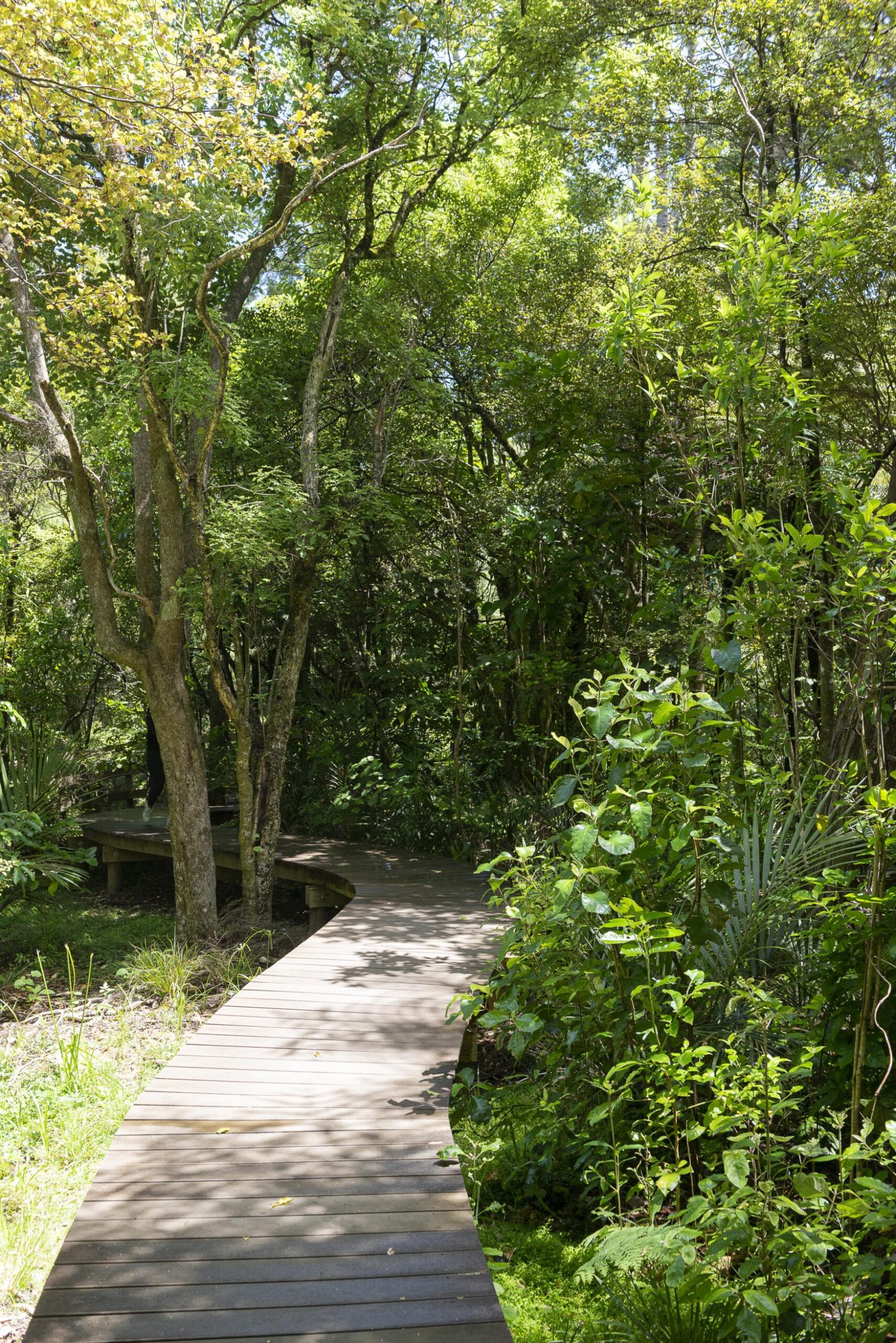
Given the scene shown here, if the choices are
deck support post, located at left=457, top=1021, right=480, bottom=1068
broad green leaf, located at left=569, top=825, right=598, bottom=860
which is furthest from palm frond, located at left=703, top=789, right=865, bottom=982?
deck support post, located at left=457, top=1021, right=480, bottom=1068

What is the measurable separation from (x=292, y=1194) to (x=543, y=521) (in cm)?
526

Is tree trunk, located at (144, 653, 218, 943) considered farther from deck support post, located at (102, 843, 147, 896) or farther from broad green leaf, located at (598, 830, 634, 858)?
broad green leaf, located at (598, 830, 634, 858)

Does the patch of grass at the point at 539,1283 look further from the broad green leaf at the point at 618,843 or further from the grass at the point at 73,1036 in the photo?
the grass at the point at 73,1036

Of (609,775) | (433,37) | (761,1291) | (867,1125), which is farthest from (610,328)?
(433,37)

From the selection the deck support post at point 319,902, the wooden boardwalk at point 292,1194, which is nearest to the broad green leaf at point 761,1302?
the wooden boardwalk at point 292,1194

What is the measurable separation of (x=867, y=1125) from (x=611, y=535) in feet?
18.0

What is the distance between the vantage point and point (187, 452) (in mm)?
6898

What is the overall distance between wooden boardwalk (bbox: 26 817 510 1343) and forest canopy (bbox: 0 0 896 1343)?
0.32m

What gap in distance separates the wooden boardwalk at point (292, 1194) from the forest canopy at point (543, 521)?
316 millimetres

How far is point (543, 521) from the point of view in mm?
7320

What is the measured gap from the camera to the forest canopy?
2.84 meters

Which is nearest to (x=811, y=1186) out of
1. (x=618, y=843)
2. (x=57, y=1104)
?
(x=618, y=843)

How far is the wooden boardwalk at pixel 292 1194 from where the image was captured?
232cm

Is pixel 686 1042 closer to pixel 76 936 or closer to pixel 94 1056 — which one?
pixel 94 1056
